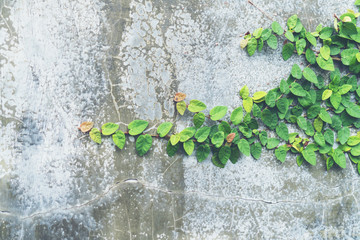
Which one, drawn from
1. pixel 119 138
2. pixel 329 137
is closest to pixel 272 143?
pixel 329 137

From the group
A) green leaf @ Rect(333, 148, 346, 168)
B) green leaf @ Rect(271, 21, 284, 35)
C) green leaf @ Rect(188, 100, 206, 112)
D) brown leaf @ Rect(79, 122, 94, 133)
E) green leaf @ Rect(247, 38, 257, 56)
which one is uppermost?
green leaf @ Rect(271, 21, 284, 35)

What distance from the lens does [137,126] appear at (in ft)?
4.31

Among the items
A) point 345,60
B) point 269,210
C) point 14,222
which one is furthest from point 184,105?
point 14,222

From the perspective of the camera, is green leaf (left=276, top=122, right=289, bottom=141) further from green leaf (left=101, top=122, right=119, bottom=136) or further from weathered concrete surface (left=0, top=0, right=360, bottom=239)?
green leaf (left=101, top=122, right=119, bottom=136)

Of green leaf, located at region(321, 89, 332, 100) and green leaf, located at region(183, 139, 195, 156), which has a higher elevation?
green leaf, located at region(321, 89, 332, 100)

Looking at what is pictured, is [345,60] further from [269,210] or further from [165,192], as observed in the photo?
[165,192]

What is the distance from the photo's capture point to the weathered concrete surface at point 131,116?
130 cm

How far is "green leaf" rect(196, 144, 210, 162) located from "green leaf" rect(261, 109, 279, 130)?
30 cm

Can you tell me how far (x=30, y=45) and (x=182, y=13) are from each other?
0.70m

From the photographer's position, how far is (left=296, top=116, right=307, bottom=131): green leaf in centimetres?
137

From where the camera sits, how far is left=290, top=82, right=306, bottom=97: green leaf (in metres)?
1.34

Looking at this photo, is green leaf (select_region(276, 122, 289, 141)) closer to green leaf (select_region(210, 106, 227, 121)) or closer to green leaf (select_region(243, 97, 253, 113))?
green leaf (select_region(243, 97, 253, 113))

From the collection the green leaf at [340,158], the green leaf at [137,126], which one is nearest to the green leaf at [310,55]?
the green leaf at [340,158]

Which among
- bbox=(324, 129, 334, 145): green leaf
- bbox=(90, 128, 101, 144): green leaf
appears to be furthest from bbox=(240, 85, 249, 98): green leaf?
bbox=(90, 128, 101, 144): green leaf
